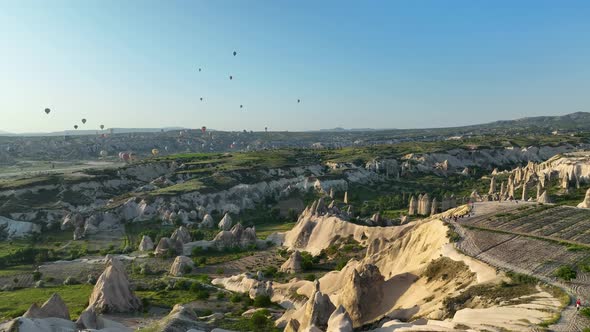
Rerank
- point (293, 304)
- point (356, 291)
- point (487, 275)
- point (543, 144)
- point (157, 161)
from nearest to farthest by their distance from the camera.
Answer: point (487, 275) → point (356, 291) → point (293, 304) → point (157, 161) → point (543, 144)

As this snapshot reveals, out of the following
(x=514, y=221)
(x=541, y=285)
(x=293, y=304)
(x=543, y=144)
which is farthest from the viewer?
(x=543, y=144)

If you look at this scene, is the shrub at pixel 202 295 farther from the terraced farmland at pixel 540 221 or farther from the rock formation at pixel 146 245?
the terraced farmland at pixel 540 221

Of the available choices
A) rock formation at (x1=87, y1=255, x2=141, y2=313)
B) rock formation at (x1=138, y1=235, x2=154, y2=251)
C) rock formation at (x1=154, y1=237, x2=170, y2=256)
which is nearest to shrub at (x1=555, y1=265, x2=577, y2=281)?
rock formation at (x1=87, y1=255, x2=141, y2=313)

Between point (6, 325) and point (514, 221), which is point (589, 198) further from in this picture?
point (6, 325)

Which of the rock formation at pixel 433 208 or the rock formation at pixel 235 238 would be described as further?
the rock formation at pixel 433 208

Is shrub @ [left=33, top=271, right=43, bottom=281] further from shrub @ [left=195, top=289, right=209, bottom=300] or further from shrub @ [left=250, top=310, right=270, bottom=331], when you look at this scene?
shrub @ [left=250, top=310, right=270, bottom=331]

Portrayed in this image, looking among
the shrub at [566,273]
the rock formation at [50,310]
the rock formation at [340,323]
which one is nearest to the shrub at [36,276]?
the rock formation at [50,310]

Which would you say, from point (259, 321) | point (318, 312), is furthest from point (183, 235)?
point (318, 312)

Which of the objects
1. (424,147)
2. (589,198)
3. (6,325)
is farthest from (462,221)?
(424,147)
